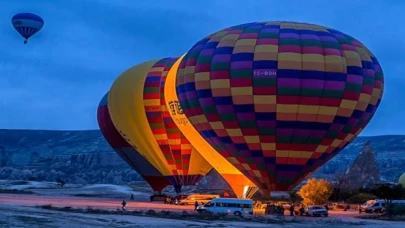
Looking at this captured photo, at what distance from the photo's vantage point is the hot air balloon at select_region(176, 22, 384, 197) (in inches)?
1335

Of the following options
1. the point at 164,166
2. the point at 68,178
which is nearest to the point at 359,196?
the point at 164,166

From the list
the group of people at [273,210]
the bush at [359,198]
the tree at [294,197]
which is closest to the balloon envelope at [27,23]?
the tree at [294,197]

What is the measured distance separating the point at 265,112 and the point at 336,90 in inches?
144

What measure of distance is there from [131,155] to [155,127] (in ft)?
16.9

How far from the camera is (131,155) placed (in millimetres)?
51812

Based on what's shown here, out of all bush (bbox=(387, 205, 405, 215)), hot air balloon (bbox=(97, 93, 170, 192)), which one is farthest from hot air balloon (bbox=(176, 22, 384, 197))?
hot air balloon (bbox=(97, 93, 170, 192))

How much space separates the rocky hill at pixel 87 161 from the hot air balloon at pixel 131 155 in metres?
40.2

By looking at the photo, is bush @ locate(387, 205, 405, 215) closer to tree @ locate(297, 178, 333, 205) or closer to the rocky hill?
tree @ locate(297, 178, 333, 205)

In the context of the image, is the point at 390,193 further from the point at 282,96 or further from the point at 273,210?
the point at 282,96

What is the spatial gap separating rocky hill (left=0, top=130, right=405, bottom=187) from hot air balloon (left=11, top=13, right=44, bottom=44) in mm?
44768

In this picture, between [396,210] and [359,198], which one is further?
[359,198]

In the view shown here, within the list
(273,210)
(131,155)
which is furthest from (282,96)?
(131,155)

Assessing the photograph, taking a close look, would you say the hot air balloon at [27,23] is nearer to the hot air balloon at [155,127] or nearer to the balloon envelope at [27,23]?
the balloon envelope at [27,23]

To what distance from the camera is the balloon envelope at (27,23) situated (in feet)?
173
